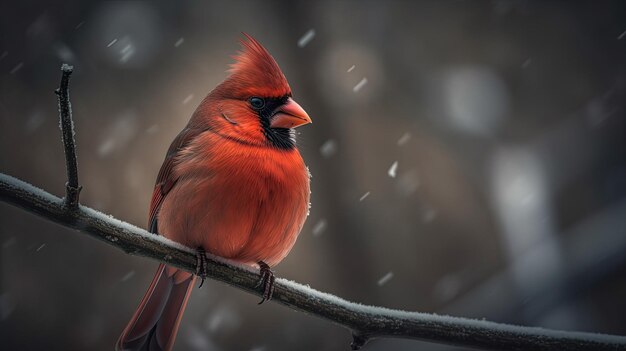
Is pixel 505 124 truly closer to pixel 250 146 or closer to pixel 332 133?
pixel 332 133

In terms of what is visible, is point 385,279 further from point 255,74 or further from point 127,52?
point 127,52

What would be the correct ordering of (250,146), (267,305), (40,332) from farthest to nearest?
(267,305) → (40,332) → (250,146)

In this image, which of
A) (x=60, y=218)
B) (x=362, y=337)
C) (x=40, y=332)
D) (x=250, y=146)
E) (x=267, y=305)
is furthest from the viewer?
(x=267, y=305)

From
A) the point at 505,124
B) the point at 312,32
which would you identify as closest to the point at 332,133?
the point at 312,32

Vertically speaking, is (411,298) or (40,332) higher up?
(40,332)

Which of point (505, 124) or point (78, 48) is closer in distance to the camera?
point (78, 48)

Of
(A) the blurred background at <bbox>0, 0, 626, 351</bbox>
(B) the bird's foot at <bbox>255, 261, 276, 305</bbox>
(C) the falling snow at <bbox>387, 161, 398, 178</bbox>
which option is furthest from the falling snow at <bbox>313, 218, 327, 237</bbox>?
(B) the bird's foot at <bbox>255, 261, 276, 305</bbox>

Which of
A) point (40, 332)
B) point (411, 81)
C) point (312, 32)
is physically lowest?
point (40, 332)

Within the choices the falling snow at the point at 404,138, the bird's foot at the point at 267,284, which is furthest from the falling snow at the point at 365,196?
the bird's foot at the point at 267,284
